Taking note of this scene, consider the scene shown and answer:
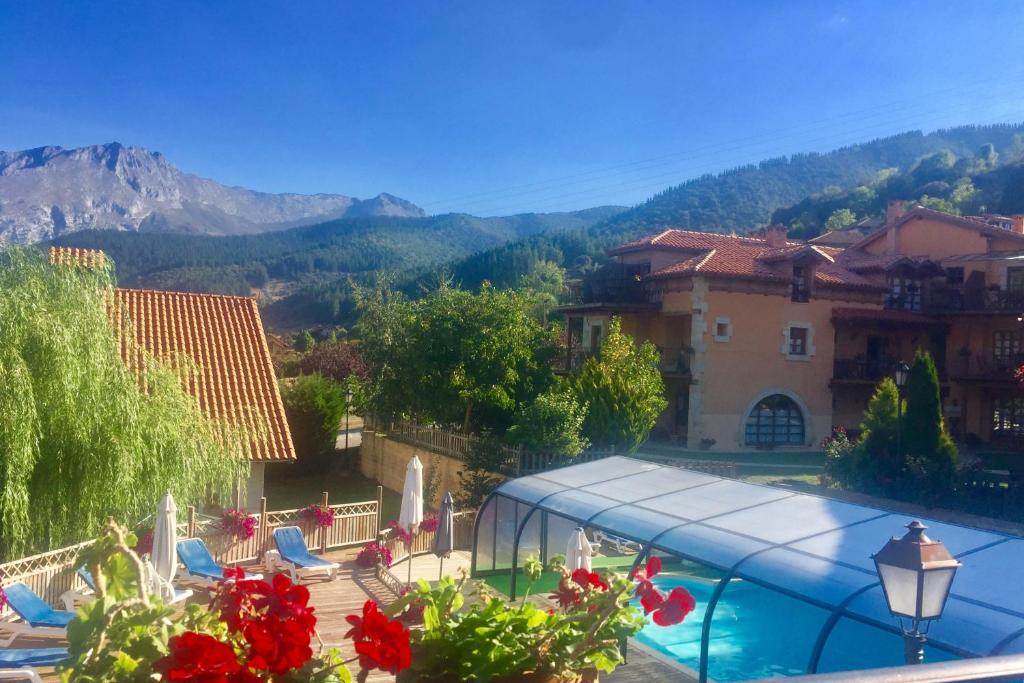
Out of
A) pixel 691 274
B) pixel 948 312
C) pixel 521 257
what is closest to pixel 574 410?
pixel 691 274

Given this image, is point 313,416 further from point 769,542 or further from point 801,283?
point 769,542

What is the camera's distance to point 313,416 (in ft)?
93.4

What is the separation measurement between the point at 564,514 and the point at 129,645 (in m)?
10.1

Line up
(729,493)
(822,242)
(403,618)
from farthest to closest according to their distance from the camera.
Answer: (822,242)
(729,493)
(403,618)

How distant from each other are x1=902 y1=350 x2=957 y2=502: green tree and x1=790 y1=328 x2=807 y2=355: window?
917cm

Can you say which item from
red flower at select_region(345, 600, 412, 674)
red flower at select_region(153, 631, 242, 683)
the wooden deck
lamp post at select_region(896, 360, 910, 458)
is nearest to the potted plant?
red flower at select_region(345, 600, 412, 674)

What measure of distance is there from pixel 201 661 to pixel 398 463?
2474cm

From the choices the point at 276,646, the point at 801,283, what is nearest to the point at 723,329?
the point at 801,283

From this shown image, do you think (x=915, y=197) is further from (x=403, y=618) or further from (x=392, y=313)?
(x=403, y=618)

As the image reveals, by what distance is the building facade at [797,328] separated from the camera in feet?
101

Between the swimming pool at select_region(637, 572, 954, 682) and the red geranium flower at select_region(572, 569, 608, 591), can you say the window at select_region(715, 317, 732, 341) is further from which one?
the red geranium flower at select_region(572, 569, 608, 591)

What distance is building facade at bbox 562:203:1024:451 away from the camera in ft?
101

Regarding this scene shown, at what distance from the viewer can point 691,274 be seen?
30.1 meters

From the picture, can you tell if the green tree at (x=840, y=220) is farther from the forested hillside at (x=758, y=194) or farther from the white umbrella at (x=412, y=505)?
the white umbrella at (x=412, y=505)
